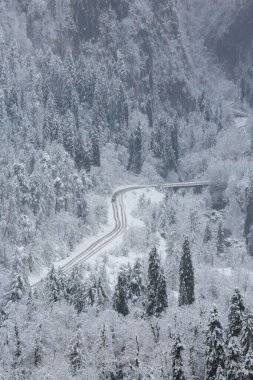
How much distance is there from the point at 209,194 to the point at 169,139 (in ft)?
87.3

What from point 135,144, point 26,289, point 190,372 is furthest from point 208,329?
point 135,144

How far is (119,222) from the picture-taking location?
12769 centimetres

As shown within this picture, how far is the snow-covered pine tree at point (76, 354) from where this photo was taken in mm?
61497

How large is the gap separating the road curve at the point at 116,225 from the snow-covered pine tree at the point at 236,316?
36.3 metres

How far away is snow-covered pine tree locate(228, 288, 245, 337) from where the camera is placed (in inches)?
2475

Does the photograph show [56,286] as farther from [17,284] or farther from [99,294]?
[99,294]

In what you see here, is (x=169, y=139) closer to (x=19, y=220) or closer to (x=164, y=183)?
(x=164, y=183)

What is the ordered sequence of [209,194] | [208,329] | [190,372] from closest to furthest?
[208,329]
[190,372]
[209,194]

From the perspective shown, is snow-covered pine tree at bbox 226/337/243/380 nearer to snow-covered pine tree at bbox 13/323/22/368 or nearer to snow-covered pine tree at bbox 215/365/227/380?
snow-covered pine tree at bbox 215/365/227/380

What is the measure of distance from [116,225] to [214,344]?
69.6m

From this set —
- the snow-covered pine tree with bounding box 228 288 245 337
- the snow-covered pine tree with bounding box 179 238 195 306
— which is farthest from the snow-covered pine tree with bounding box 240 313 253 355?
the snow-covered pine tree with bounding box 179 238 195 306

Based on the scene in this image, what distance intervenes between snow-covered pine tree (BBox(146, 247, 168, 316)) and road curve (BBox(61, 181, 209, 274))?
19031mm

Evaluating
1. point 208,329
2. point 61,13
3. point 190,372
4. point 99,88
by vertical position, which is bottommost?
point 190,372

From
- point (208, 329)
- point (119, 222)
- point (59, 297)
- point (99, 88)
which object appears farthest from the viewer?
point (99, 88)
